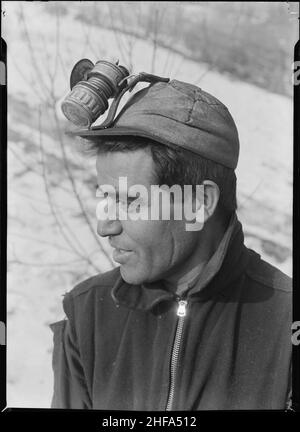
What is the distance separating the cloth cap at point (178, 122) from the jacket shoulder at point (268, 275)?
0.27 meters

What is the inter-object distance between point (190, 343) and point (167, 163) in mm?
452

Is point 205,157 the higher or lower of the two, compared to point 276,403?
higher

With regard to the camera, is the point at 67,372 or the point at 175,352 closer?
the point at 175,352

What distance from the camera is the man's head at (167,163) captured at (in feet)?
4.55

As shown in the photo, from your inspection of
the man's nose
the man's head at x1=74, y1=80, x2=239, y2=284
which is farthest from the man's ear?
the man's nose

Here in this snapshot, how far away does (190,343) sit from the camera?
148 centimetres

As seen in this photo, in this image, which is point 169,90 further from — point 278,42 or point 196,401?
point 196,401

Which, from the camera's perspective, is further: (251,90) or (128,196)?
(251,90)

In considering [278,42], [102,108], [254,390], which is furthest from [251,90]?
[254,390]

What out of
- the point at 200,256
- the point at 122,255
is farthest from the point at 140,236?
the point at 200,256

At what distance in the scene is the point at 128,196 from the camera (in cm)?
144

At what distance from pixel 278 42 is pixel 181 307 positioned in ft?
2.44

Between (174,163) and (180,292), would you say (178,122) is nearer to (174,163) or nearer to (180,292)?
(174,163)
